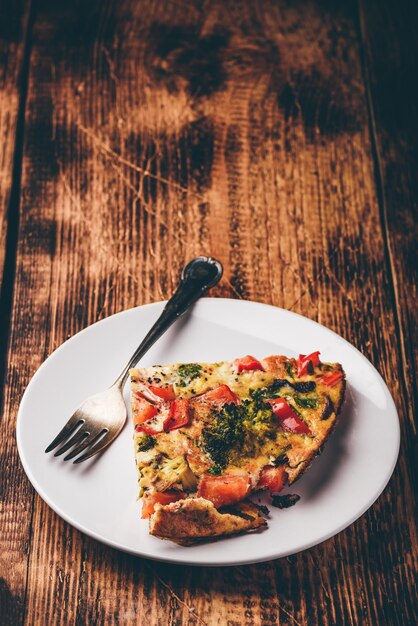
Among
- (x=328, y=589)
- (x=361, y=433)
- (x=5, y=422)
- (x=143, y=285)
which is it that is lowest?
(x=328, y=589)

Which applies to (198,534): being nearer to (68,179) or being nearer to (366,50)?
(68,179)

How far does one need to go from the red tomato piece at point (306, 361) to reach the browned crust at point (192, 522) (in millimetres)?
952

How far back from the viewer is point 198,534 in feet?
10.7

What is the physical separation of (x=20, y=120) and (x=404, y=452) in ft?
11.8

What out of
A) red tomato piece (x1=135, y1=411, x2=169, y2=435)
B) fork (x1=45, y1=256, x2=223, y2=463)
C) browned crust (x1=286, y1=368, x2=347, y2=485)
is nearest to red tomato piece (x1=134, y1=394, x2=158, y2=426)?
red tomato piece (x1=135, y1=411, x2=169, y2=435)

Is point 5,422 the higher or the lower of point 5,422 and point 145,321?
the lower

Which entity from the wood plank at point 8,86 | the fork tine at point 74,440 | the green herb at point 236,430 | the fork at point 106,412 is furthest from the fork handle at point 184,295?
the wood plank at point 8,86

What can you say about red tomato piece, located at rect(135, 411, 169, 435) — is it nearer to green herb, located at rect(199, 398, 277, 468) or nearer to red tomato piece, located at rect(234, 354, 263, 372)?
green herb, located at rect(199, 398, 277, 468)

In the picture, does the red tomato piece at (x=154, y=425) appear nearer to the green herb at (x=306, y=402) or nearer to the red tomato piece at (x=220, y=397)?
the red tomato piece at (x=220, y=397)

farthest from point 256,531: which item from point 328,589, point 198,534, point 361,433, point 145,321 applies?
point 145,321

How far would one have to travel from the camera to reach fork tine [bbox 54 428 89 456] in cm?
361

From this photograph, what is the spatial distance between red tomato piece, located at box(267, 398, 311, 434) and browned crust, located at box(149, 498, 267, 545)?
579 millimetres

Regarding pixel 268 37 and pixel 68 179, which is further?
pixel 268 37

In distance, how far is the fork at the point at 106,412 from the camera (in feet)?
12.0
